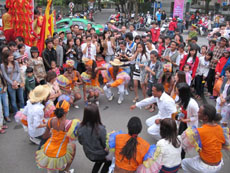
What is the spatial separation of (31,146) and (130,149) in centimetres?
276

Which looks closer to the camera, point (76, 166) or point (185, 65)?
point (76, 166)

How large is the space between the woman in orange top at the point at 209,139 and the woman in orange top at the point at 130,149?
0.73 metres

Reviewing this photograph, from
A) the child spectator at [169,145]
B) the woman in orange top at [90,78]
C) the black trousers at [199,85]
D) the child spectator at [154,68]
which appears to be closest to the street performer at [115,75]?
the woman in orange top at [90,78]

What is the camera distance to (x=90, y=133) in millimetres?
3131

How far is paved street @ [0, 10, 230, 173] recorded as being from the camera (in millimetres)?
4094

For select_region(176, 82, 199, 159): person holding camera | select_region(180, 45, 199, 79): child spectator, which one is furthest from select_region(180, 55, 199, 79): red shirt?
select_region(176, 82, 199, 159): person holding camera

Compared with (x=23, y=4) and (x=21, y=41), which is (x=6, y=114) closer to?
(x=21, y=41)

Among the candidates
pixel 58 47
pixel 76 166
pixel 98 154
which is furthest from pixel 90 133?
pixel 58 47

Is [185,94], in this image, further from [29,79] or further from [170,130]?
[29,79]

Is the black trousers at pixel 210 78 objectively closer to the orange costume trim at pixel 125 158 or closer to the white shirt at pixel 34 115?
the orange costume trim at pixel 125 158

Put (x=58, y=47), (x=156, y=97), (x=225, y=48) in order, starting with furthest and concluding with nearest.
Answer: (x=58, y=47)
(x=225, y=48)
(x=156, y=97)

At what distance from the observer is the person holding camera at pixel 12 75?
17.3ft

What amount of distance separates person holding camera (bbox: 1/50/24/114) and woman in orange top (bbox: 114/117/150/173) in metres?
3.60

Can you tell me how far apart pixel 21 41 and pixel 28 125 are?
3784 mm
